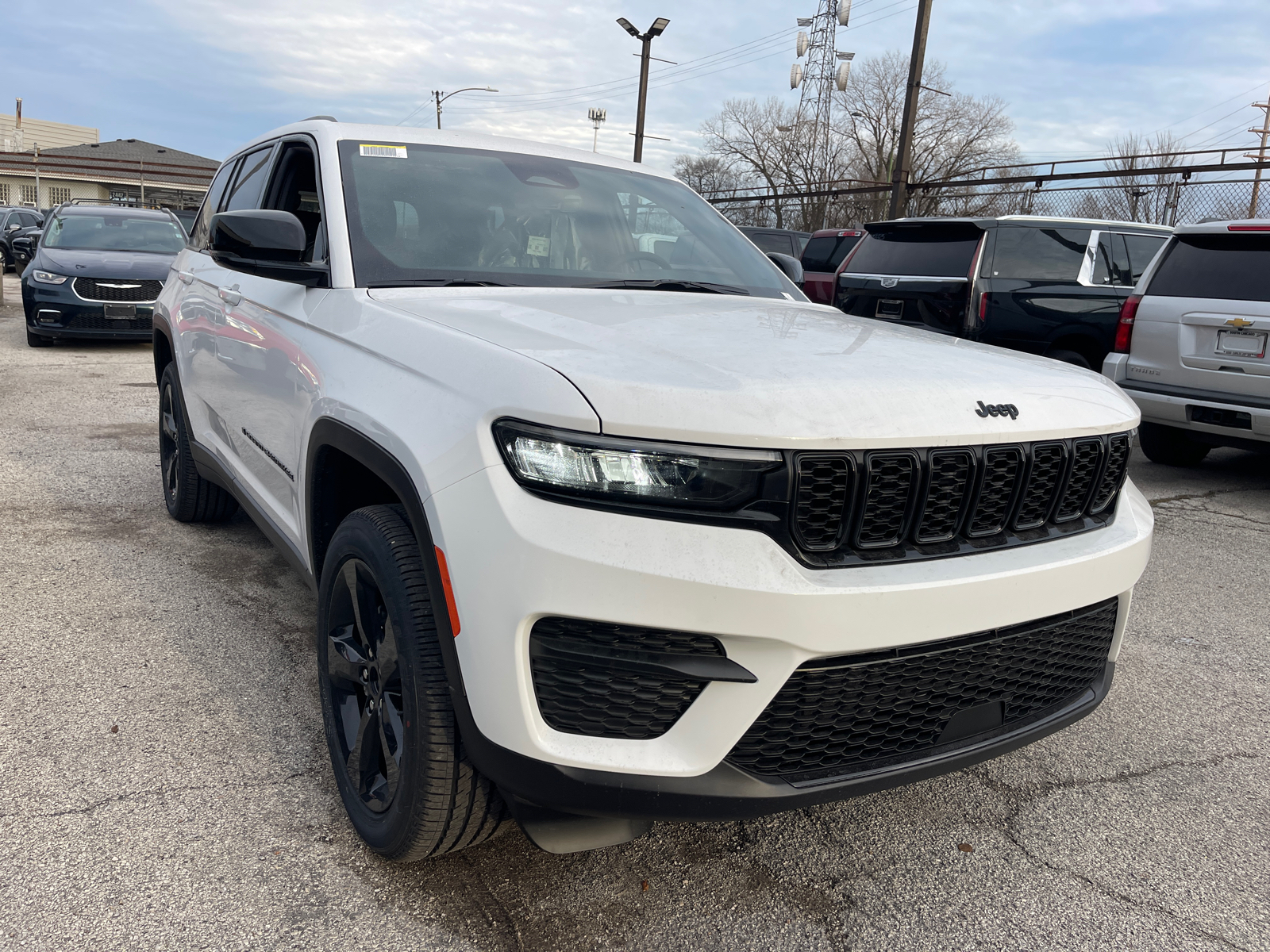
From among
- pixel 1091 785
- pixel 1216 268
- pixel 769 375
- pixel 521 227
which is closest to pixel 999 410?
pixel 769 375

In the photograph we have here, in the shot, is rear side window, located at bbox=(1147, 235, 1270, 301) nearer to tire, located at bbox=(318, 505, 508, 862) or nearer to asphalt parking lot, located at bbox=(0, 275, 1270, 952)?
asphalt parking lot, located at bbox=(0, 275, 1270, 952)

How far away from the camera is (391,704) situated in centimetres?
221

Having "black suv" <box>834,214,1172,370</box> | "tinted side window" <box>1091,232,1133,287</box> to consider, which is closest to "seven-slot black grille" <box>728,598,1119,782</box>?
"black suv" <box>834,214,1172,370</box>

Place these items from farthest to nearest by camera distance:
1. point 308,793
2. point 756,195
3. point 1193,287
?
point 756,195 → point 1193,287 → point 308,793

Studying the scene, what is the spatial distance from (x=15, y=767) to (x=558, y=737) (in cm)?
174

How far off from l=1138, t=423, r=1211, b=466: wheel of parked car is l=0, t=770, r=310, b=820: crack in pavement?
6755 mm

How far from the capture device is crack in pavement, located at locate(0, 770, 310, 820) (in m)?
2.38

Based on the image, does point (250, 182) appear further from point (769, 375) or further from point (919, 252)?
point (919, 252)

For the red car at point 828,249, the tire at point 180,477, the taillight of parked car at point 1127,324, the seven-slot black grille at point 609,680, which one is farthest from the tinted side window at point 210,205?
the red car at point 828,249

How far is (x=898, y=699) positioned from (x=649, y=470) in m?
0.70

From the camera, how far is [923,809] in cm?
260

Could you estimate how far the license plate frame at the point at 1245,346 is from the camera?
19.5 ft

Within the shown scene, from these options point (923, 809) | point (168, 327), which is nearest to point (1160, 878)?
point (923, 809)

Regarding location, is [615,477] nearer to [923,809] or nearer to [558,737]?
[558,737]
